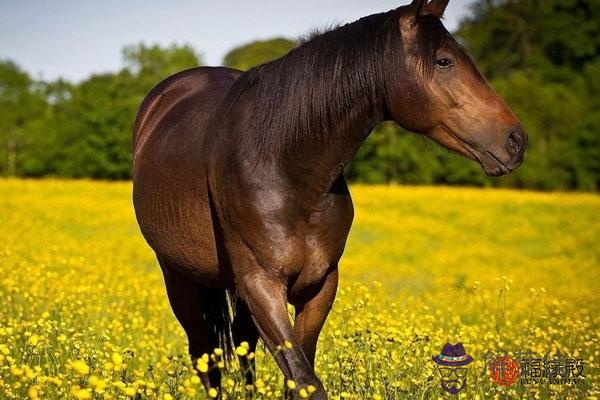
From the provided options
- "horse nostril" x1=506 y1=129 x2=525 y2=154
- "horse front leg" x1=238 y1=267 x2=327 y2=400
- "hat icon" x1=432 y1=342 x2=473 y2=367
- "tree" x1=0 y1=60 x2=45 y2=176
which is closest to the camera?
"horse nostril" x1=506 y1=129 x2=525 y2=154

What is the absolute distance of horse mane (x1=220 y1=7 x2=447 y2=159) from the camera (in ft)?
10.6

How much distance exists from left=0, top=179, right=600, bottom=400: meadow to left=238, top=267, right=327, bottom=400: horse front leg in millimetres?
239

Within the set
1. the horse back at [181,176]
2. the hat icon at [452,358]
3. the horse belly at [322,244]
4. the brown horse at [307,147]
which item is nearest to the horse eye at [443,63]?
the brown horse at [307,147]

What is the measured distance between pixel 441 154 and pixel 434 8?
25081mm

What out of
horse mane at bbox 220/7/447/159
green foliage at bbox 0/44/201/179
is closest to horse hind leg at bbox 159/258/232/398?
horse mane at bbox 220/7/447/159

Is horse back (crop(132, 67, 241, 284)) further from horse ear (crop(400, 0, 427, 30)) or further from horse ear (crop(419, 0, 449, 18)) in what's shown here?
horse ear (crop(419, 0, 449, 18))

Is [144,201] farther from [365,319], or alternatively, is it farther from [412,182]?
[412,182]

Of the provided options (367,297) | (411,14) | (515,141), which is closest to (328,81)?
(411,14)

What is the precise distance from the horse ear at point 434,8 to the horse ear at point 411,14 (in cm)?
2

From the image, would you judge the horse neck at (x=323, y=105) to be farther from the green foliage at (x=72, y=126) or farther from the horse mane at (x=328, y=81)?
the green foliage at (x=72, y=126)

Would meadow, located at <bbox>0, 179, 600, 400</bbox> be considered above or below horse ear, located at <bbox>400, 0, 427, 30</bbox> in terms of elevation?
below

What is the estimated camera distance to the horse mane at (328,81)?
322cm

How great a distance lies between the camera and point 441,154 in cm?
2778

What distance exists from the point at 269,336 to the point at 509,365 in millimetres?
2247
